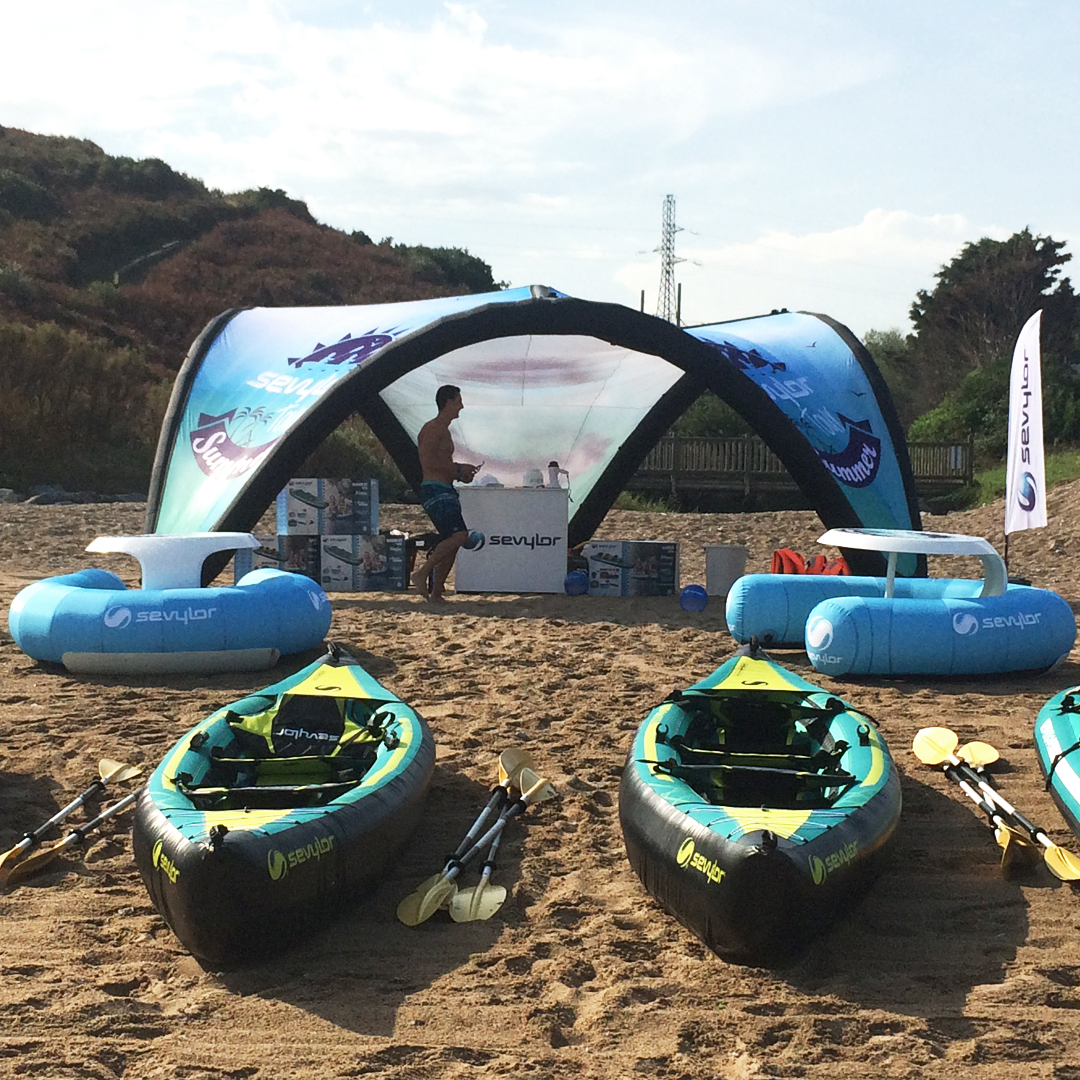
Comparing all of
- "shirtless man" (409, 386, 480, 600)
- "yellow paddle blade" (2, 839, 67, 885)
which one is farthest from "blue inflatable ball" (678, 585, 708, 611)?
"yellow paddle blade" (2, 839, 67, 885)

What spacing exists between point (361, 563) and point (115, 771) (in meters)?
6.19

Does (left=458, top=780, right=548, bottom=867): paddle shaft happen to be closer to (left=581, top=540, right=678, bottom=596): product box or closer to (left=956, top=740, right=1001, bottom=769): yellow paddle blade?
(left=956, top=740, right=1001, bottom=769): yellow paddle blade

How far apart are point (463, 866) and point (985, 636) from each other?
14.2ft

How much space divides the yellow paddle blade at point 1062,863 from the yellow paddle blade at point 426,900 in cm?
221

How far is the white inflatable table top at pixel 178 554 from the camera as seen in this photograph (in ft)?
28.3

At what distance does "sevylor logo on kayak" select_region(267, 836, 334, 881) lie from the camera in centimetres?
392

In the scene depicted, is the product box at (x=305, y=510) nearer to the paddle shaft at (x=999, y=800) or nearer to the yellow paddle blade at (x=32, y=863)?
the yellow paddle blade at (x=32, y=863)

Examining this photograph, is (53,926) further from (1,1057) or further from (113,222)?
(113,222)

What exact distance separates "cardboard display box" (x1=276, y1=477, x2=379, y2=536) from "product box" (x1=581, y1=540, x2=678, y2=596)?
82.5 inches

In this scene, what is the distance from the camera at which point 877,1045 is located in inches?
138

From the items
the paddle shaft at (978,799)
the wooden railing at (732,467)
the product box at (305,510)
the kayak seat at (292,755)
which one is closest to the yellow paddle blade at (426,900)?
the kayak seat at (292,755)

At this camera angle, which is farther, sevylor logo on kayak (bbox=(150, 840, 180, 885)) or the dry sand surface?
sevylor logo on kayak (bbox=(150, 840, 180, 885))

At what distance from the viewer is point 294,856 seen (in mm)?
4004

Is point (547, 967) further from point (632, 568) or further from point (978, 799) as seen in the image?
point (632, 568)
